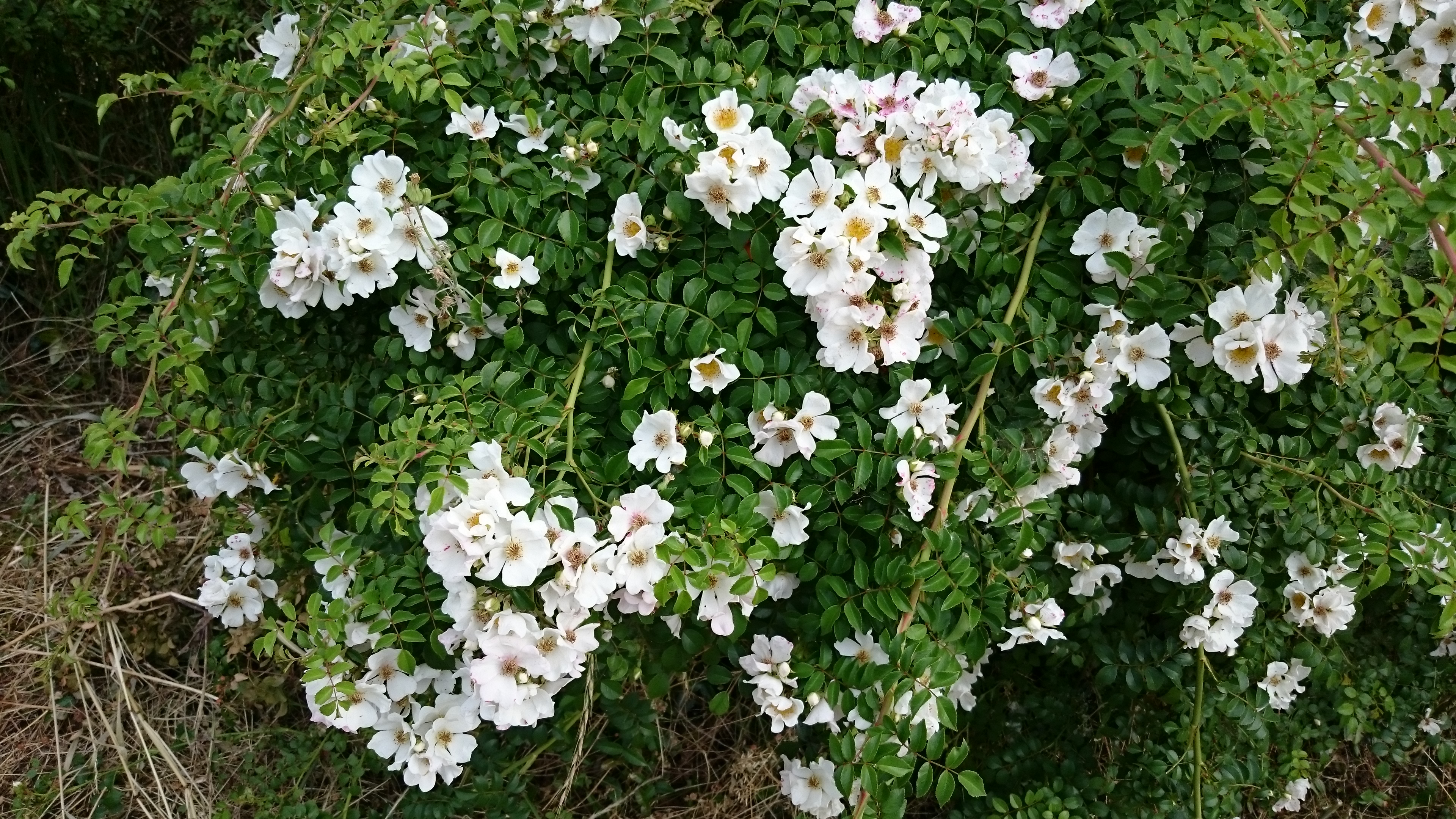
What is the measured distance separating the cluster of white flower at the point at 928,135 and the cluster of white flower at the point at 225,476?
1.03 m

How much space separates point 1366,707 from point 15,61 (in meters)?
3.89

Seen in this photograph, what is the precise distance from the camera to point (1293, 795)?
1.98m

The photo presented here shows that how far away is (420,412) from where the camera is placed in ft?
4.18

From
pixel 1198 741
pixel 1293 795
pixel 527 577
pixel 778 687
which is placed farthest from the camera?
pixel 1293 795

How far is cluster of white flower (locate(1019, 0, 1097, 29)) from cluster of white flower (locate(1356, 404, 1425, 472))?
80 cm

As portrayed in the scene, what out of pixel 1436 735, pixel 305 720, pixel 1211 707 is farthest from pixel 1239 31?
A: pixel 305 720

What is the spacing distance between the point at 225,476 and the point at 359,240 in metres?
0.53

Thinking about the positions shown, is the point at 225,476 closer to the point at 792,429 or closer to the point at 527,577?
the point at 527,577

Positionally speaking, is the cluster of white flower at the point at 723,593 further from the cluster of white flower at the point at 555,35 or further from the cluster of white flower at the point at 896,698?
the cluster of white flower at the point at 555,35

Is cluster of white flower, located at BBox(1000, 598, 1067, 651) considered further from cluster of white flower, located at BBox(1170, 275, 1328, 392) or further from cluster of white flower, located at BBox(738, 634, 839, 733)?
cluster of white flower, located at BBox(1170, 275, 1328, 392)

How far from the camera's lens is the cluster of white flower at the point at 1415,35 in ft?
4.85

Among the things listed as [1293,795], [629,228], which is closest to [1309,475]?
[1293,795]

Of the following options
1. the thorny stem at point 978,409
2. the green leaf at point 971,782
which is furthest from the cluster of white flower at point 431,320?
the green leaf at point 971,782

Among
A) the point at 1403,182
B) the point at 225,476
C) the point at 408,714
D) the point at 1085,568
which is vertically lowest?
the point at 408,714
